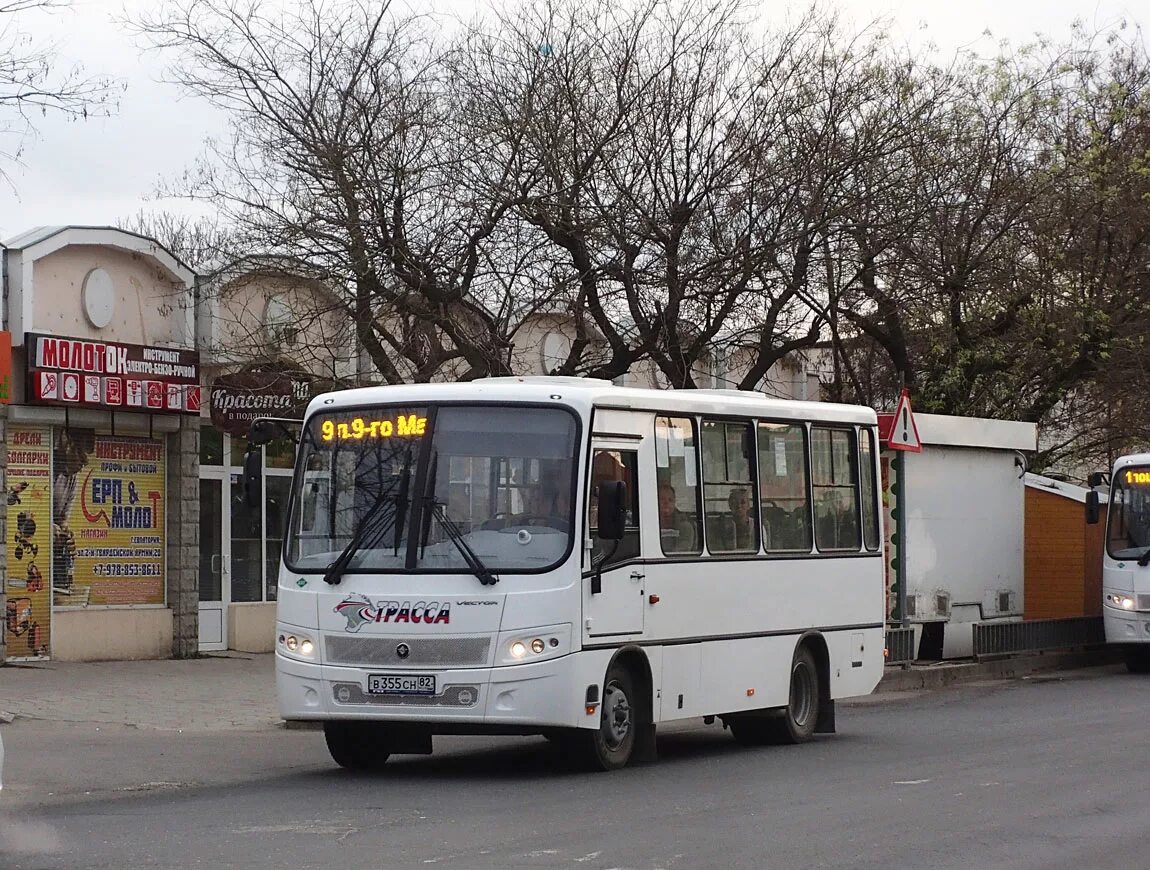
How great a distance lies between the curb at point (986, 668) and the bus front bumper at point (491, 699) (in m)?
8.82

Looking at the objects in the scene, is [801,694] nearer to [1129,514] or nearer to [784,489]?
[784,489]

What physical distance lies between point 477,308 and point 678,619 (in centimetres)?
877

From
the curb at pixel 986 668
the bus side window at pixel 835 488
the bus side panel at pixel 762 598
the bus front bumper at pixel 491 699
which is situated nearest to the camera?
the bus front bumper at pixel 491 699

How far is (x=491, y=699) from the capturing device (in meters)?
12.2

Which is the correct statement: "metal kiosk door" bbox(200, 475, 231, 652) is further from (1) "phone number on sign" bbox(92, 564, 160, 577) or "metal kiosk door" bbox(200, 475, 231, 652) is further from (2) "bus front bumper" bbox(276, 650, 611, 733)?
(2) "bus front bumper" bbox(276, 650, 611, 733)

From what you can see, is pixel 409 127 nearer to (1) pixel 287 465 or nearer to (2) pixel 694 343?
(2) pixel 694 343

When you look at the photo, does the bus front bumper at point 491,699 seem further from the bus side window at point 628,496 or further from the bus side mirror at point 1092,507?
the bus side mirror at point 1092,507

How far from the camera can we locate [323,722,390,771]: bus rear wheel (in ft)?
43.4

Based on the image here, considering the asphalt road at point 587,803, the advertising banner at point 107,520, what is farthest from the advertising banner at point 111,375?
the asphalt road at point 587,803

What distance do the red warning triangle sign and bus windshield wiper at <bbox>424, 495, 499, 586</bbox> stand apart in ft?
31.5

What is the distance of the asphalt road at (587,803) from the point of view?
29.7 feet

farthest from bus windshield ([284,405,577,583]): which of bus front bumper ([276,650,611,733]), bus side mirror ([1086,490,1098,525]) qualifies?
bus side mirror ([1086,490,1098,525])

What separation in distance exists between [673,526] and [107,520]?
1245 centimetres

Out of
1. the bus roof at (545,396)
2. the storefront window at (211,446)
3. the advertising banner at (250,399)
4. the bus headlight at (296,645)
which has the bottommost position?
the bus headlight at (296,645)
